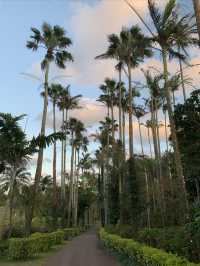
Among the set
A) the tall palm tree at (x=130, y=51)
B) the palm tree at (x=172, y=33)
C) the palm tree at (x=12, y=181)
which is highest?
the tall palm tree at (x=130, y=51)

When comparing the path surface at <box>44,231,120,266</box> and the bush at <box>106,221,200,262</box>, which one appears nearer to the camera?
the bush at <box>106,221,200,262</box>

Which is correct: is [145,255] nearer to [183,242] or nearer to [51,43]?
[183,242]

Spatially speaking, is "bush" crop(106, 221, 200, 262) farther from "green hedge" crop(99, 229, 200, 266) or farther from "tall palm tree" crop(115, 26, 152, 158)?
"tall palm tree" crop(115, 26, 152, 158)

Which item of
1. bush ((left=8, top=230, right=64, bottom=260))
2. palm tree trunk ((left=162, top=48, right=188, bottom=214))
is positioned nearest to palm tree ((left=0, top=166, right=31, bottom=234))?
bush ((left=8, top=230, right=64, bottom=260))

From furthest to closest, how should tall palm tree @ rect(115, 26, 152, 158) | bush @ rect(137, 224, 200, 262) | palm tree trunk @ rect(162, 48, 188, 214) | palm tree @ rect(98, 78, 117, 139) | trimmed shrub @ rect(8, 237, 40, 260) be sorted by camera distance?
palm tree @ rect(98, 78, 117, 139), tall palm tree @ rect(115, 26, 152, 158), palm tree trunk @ rect(162, 48, 188, 214), trimmed shrub @ rect(8, 237, 40, 260), bush @ rect(137, 224, 200, 262)

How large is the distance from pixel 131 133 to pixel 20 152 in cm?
1371

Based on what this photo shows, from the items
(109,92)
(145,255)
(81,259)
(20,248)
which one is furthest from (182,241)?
(109,92)

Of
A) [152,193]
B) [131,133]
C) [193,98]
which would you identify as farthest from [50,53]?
[152,193]

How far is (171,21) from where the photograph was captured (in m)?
21.1

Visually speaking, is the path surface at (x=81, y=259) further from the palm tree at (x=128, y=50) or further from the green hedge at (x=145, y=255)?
the palm tree at (x=128, y=50)

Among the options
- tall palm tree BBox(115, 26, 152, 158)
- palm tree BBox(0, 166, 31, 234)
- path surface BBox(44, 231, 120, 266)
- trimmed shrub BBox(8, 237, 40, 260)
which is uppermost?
tall palm tree BBox(115, 26, 152, 158)

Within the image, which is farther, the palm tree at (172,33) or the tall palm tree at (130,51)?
the tall palm tree at (130,51)

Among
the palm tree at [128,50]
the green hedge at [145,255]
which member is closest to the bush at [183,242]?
the green hedge at [145,255]

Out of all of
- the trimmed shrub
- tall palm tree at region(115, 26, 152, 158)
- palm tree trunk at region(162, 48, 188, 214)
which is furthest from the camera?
tall palm tree at region(115, 26, 152, 158)
